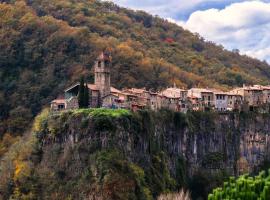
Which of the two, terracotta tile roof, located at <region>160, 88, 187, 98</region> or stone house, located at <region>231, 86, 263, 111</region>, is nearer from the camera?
terracotta tile roof, located at <region>160, 88, 187, 98</region>

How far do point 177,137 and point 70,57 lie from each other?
3065 cm

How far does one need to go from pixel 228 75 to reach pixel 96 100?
58.3 m

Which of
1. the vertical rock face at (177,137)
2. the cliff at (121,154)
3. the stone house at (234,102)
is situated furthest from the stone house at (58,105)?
the stone house at (234,102)

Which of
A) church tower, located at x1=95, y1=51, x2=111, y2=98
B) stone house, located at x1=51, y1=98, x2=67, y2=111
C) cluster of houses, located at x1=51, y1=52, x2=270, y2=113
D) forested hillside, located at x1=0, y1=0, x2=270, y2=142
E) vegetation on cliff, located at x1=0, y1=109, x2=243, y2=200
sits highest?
forested hillside, located at x1=0, y1=0, x2=270, y2=142

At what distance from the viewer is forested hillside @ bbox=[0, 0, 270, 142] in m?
91.3

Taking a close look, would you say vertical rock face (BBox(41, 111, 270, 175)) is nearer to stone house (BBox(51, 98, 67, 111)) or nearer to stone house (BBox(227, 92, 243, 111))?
stone house (BBox(227, 92, 243, 111))

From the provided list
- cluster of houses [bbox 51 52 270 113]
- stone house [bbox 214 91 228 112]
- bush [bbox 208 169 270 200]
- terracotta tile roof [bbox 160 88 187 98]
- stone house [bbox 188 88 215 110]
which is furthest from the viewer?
stone house [bbox 214 91 228 112]

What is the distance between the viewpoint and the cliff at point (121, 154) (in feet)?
197

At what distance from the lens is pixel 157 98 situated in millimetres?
78875

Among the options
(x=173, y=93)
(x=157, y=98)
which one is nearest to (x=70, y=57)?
(x=173, y=93)

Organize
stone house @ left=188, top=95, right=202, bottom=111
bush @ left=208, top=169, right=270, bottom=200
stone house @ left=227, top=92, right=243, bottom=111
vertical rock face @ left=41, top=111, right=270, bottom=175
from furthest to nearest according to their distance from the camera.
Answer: stone house @ left=227, top=92, right=243, bottom=111, stone house @ left=188, top=95, right=202, bottom=111, vertical rock face @ left=41, top=111, right=270, bottom=175, bush @ left=208, top=169, right=270, bottom=200

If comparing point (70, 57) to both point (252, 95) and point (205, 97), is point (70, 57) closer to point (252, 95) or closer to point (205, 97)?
point (205, 97)

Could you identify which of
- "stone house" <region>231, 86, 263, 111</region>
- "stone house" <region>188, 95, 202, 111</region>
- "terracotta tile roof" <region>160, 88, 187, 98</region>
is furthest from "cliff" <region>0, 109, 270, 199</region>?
"stone house" <region>231, 86, 263, 111</region>

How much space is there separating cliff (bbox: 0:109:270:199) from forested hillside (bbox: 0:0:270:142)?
18.1 metres
